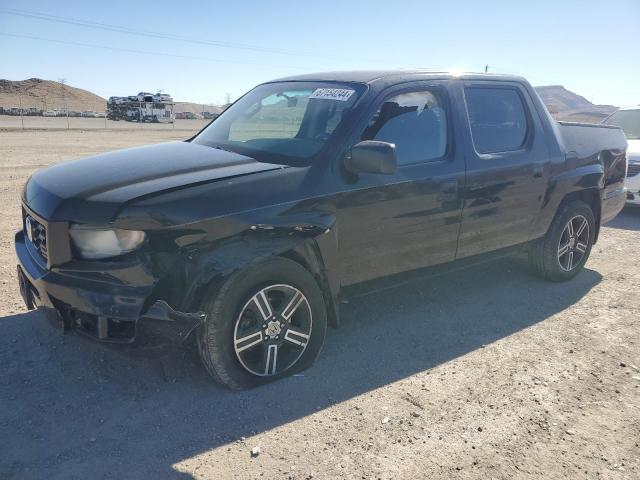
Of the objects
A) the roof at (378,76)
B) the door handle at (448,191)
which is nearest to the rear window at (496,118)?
the roof at (378,76)

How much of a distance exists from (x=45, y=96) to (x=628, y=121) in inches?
3672

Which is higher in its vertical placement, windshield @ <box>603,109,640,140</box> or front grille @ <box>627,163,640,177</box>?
windshield @ <box>603,109,640,140</box>

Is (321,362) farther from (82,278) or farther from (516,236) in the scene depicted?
(516,236)

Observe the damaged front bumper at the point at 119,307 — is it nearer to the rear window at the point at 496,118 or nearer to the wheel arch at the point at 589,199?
the rear window at the point at 496,118

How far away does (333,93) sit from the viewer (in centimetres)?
388

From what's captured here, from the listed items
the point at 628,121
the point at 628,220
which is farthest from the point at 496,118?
the point at 628,121

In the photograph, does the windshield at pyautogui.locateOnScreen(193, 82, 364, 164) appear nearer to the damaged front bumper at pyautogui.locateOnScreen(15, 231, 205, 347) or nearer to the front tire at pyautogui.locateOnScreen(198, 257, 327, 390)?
the front tire at pyautogui.locateOnScreen(198, 257, 327, 390)

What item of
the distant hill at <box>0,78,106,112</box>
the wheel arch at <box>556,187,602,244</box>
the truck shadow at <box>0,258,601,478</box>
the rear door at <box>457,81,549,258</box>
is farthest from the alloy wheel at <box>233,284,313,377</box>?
the distant hill at <box>0,78,106,112</box>

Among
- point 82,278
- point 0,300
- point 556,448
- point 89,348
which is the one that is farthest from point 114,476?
point 0,300

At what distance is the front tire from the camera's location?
3021 mm

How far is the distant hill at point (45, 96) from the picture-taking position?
80.4 metres

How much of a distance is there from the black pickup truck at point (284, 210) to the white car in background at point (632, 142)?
478cm

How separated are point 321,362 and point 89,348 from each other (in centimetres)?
159

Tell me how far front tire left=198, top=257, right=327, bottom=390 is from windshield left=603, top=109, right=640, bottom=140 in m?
9.37
